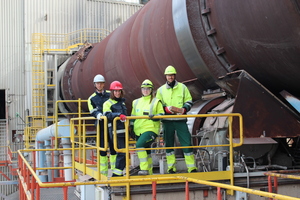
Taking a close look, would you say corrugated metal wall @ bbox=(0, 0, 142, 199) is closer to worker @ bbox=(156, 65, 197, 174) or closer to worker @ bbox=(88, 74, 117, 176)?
worker @ bbox=(88, 74, 117, 176)

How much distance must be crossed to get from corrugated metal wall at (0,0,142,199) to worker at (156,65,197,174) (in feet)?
55.5

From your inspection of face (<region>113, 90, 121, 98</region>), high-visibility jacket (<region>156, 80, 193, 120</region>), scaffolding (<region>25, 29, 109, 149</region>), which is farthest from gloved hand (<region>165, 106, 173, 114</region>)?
scaffolding (<region>25, 29, 109, 149</region>)

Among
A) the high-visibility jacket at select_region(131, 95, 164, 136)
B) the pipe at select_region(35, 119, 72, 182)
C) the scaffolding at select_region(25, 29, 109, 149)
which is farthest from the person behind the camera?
the scaffolding at select_region(25, 29, 109, 149)

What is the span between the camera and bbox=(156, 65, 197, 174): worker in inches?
220

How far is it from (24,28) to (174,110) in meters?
18.8

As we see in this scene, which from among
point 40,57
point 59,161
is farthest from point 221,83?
point 40,57

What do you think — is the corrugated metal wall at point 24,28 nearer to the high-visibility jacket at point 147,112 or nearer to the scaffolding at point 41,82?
the scaffolding at point 41,82

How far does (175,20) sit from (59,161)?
9723mm

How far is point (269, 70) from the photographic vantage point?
5297mm

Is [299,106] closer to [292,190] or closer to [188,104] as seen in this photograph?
[292,190]

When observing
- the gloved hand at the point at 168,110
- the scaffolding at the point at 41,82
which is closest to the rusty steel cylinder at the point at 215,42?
the gloved hand at the point at 168,110

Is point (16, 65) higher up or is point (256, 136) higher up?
point (16, 65)

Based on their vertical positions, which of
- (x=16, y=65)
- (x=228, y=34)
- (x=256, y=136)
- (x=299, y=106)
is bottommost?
(x=256, y=136)

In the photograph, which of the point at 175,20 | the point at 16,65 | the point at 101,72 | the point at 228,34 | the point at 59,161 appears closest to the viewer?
the point at 228,34
